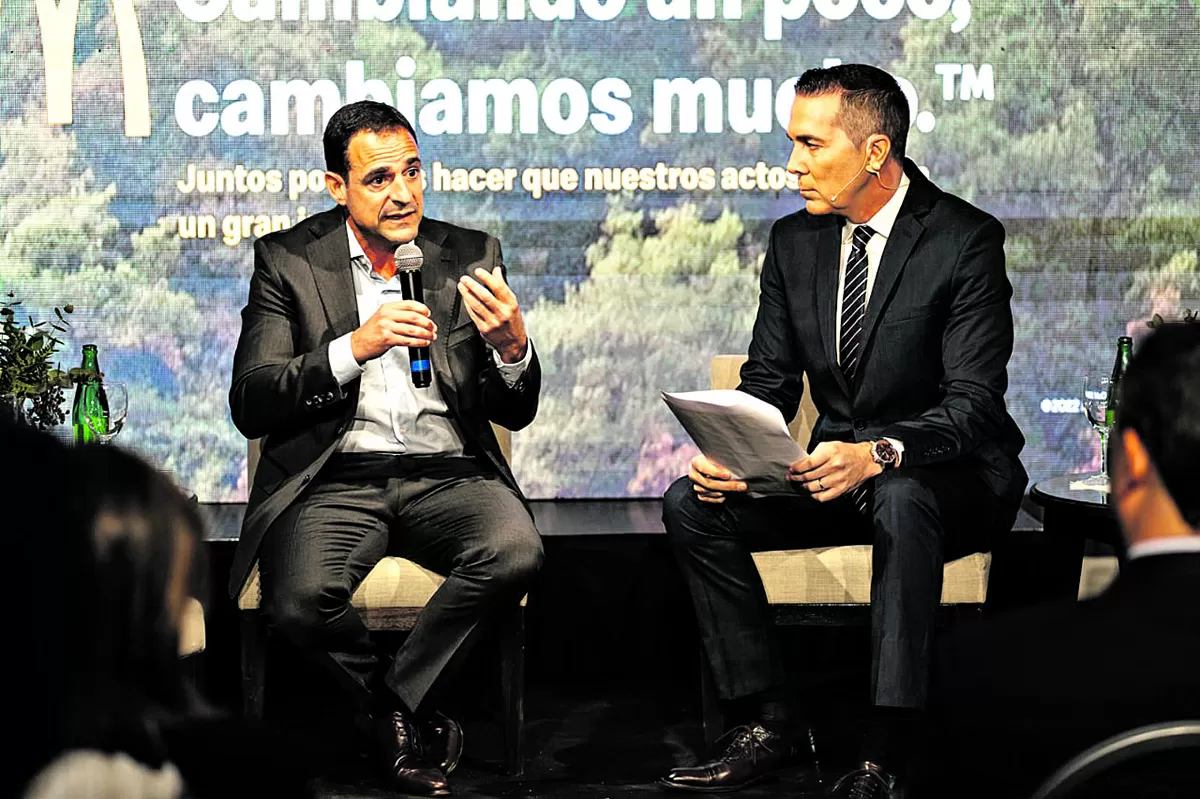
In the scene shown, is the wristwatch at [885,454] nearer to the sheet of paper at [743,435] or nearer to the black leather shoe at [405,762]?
the sheet of paper at [743,435]

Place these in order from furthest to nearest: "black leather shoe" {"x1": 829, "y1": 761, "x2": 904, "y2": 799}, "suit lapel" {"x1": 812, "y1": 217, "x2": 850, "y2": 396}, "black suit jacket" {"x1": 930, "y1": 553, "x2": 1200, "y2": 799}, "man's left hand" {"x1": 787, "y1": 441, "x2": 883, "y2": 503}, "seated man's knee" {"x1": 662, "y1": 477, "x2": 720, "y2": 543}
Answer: "suit lapel" {"x1": 812, "y1": 217, "x2": 850, "y2": 396} → "seated man's knee" {"x1": 662, "y1": 477, "x2": 720, "y2": 543} → "man's left hand" {"x1": 787, "y1": 441, "x2": 883, "y2": 503} → "black leather shoe" {"x1": 829, "y1": 761, "x2": 904, "y2": 799} → "black suit jacket" {"x1": 930, "y1": 553, "x2": 1200, "y2": 799}

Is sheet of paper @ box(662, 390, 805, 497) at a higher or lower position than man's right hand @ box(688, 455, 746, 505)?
higher

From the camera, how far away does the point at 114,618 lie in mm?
1200

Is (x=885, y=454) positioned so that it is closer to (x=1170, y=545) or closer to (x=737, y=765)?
(x=737, y=765)

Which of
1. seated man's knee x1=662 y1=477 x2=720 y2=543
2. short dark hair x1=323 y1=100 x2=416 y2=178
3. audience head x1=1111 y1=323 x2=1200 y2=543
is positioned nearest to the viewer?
audience head x1=1111 y1=323 x2=1200 y2=543

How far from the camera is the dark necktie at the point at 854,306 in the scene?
366cm

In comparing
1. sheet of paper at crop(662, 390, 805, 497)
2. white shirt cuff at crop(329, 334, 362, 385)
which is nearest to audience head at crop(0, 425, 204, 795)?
sheet of paper at crop(662, 390, 805, 497)

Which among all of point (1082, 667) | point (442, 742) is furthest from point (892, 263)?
point (1082, 667)

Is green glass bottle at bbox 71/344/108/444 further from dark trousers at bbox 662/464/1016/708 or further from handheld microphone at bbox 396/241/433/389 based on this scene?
dark trousers at bbox 662/464/1016/708

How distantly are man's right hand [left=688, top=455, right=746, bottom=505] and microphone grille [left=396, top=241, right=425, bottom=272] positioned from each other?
2.47 ft

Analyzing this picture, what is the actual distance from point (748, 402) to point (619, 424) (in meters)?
1.62

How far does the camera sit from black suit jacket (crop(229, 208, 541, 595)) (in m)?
3.59

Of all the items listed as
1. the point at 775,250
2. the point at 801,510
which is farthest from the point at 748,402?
the point at 775,250

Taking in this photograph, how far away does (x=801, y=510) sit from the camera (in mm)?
3566
